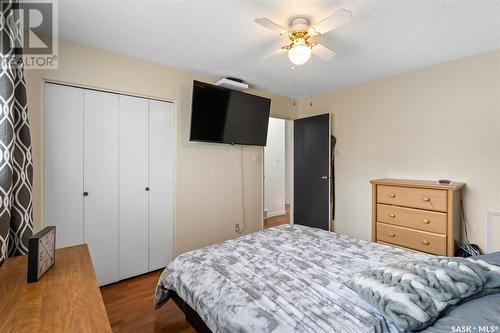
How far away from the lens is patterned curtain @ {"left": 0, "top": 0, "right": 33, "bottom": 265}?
4.13ft

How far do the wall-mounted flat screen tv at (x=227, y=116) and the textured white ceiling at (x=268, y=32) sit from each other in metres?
0.31

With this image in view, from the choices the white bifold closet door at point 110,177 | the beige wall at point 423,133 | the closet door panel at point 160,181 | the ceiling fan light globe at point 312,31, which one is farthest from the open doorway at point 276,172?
the ceiling fan light globe at point 312,31

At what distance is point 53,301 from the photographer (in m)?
0.89

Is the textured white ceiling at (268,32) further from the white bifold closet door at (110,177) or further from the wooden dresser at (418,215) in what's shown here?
the wooden dresser at (418,215)

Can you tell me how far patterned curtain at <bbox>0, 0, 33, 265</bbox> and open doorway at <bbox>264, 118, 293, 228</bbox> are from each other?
437cm

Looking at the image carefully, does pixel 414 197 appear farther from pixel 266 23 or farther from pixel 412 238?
pixel 266 23

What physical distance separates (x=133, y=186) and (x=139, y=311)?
120 cm

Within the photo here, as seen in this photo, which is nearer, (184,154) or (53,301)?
(53,301)

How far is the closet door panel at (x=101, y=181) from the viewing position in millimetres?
2363

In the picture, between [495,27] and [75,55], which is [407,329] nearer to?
[495,27]

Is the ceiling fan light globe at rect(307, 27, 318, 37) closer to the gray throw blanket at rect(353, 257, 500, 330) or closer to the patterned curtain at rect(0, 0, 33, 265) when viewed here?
the gray throw blanket at rect(353, 257, 500, 330)

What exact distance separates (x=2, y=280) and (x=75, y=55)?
80.0 inches

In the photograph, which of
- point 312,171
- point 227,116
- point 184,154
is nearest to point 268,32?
point 227,116

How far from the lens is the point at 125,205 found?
2592 millimetres
